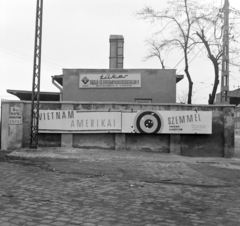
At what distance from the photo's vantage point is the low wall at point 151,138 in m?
15.1

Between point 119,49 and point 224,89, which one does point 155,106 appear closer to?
point 224,89

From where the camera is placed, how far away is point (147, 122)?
1517cm

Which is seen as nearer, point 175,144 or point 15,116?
point 15,116

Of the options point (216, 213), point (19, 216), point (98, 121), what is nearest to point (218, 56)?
point (98, 121)

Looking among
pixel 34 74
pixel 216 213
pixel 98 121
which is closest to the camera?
pixel 216 213

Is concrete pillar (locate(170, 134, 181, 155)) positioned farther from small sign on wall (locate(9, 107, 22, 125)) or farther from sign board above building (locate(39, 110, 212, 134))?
small sign on wall (locate(9, 107, 22, 125))

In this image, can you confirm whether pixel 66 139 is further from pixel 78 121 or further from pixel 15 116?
pixel 15 116

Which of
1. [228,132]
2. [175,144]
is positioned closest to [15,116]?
[175,144]

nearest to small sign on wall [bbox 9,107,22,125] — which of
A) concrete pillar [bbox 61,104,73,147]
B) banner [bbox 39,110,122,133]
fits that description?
banner [bbox 39,110,122,133]

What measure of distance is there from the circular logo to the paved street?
3.55 m

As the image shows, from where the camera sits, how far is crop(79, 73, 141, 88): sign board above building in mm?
19516

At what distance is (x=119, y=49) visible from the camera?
23594 millimetres

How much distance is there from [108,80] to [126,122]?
5.12 m

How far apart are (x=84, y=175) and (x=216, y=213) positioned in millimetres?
4115
